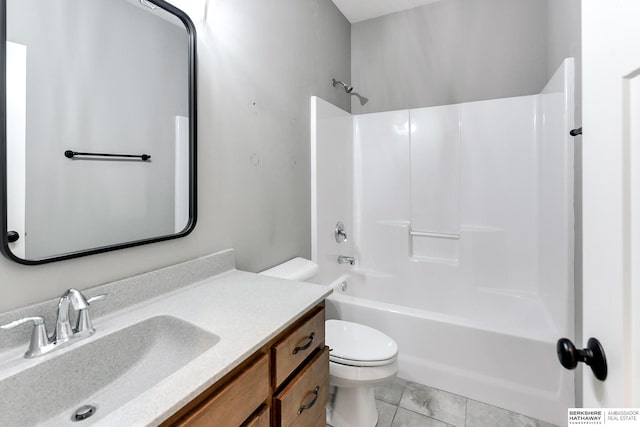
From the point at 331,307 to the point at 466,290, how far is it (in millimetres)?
1122

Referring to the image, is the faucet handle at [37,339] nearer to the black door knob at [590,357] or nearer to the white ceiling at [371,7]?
the black door knob at [590,357]

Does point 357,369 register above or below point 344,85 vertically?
below

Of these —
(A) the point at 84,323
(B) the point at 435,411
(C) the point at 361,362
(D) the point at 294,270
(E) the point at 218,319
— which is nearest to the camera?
(A) the point at 84,323

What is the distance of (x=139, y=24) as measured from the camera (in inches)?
41.4

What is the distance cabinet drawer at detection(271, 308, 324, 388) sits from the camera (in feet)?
2.87

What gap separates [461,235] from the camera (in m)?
2.35

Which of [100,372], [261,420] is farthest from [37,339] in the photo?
[261,420]

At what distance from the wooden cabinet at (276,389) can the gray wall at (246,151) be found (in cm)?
56

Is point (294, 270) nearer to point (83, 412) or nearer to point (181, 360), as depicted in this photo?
point (181, 360)

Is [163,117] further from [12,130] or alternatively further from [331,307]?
[331,307]

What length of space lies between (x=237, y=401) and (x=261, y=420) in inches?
5.4

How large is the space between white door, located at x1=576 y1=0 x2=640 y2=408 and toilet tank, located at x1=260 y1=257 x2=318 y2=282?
4.17ft

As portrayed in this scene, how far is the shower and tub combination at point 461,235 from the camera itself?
1.65 meters

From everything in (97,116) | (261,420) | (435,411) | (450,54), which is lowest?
(435,411)
